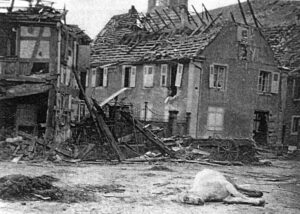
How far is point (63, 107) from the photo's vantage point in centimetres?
2420

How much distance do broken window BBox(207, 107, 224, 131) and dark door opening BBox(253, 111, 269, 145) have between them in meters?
4.04

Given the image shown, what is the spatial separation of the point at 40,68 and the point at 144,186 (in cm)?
1075

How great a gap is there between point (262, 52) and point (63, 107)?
1486cm

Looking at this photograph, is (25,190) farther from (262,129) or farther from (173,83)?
(262,129)

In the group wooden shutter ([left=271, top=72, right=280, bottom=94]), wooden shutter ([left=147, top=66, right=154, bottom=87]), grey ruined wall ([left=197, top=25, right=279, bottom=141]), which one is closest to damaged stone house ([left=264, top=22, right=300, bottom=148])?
wooden shutter ([left=271, top=72, right=280, bottom=94])

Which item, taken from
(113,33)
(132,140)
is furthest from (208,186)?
(113,33)

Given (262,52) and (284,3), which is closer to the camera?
(262,52)

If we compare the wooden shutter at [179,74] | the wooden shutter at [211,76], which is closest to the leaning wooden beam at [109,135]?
the wooden shutter at [179,74]

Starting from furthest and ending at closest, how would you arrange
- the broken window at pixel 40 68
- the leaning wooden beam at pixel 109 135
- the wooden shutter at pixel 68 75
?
the wooden shutter at pixel 68 75, the broken window at pixel 40 68, the leaning wooden beam at pixel 109 135

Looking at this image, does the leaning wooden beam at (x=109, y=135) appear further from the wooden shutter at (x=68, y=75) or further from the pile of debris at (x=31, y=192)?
the pile of debris at (x=31, y=192)

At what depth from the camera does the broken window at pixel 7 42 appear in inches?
877

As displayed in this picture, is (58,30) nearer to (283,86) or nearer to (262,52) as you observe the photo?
(262,52)

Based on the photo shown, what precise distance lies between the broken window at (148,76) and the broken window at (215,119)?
4.35 m

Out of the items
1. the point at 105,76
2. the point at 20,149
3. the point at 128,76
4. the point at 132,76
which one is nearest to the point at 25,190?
the point at 20,149
